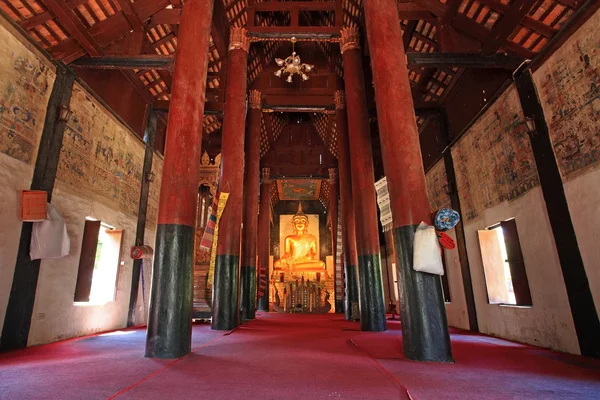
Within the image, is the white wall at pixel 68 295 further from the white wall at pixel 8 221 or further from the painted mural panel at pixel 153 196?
the painted mural panel at pixel 153 196

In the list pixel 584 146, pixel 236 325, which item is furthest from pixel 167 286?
pixel 584 146

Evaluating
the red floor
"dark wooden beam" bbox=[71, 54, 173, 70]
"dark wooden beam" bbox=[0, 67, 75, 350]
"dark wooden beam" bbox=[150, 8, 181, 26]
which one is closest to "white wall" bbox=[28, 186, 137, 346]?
"dark wooden beam" bbox=[0, 67, 75, 350]

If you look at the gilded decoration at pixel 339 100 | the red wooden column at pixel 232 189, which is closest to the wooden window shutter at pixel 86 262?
the red wooden column at pixel 232 189

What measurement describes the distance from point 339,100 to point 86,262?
8.82 meters

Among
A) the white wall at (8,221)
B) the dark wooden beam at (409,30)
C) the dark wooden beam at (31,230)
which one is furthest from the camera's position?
the dark wooden beam at (409,30)

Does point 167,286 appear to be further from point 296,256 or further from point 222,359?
point 296,256

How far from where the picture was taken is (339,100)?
1136 cm

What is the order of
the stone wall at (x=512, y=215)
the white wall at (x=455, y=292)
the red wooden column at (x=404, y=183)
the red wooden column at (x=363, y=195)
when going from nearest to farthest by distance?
1. the red wooden column at (x=404, y=183)
2. the stone wall at (x=512, y=215)
3. the red wooden column at (x=363, y=195)
4. the white wall at (x=455, y=292)

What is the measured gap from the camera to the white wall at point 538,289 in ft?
15.2

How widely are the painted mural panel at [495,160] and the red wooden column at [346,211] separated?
11.1 ft

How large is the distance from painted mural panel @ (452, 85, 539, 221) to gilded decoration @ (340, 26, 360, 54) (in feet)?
13.1

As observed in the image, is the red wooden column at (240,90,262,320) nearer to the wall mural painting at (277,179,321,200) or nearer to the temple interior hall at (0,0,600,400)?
the temple interior hall at (0,0,600,400)

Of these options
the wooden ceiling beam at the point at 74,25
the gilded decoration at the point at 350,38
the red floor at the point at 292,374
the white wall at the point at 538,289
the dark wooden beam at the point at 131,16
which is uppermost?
the gilded decoration at the point at 350,38

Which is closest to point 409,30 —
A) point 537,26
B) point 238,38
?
point 537,26
